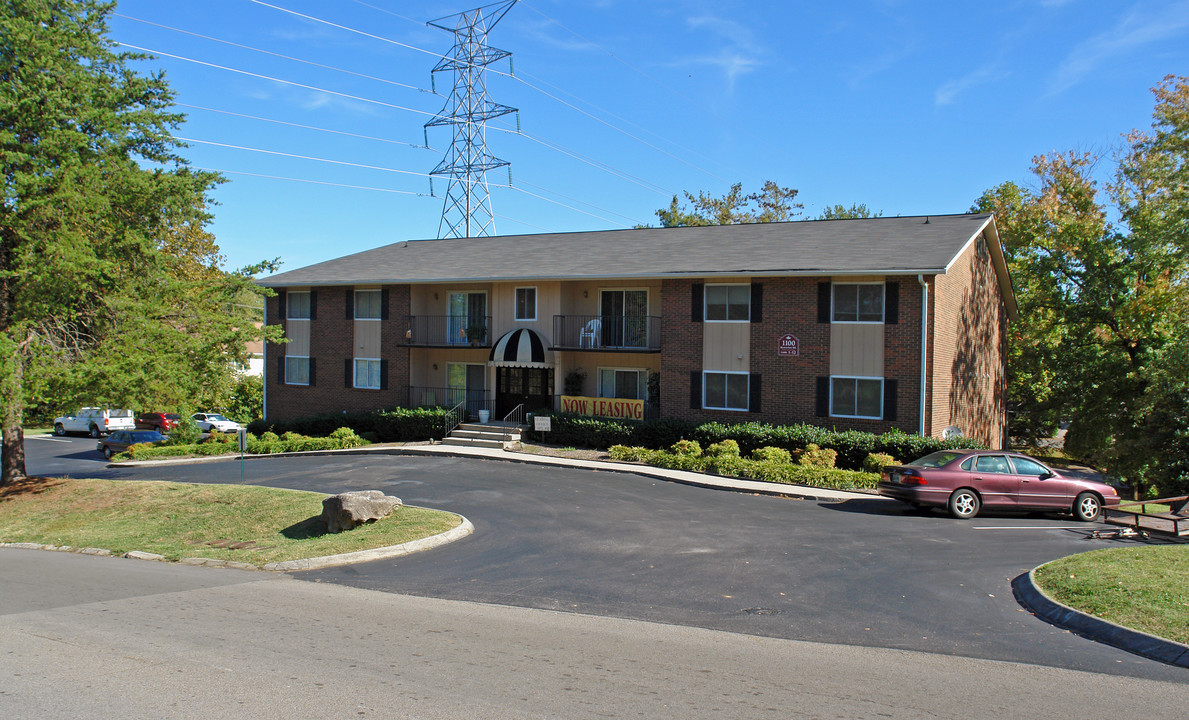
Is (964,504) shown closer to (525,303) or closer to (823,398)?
(823,398)

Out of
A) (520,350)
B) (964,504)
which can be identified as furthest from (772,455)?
(520,350)

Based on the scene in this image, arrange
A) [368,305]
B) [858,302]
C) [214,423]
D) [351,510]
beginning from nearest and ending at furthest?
1. [351,510]
2. [858,302]
3. [368,305]
4. [214,423]

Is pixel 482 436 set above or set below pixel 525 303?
below

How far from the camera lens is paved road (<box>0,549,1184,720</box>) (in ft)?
18.8

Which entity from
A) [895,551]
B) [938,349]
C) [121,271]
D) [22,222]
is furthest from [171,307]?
[938,349]

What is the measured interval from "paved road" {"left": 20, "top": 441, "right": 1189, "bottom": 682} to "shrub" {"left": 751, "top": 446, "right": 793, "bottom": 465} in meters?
3.33

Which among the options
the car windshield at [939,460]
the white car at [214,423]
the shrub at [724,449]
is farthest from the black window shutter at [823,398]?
the white car at [214,423]

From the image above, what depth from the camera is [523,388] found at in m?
30.0

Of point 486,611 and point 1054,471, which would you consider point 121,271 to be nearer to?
point 486,611

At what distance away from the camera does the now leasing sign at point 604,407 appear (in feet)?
86.8

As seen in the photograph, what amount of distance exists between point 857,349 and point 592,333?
9240 mm

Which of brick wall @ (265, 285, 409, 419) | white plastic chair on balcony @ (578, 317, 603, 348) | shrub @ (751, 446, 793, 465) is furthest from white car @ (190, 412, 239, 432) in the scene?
Answer: shrub @ (751, 446, 793, 465)

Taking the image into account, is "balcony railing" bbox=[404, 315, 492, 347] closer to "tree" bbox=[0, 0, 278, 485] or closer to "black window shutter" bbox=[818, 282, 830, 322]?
"tree" bbox=[0, 0, 278, 485]

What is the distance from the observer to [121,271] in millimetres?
19812
